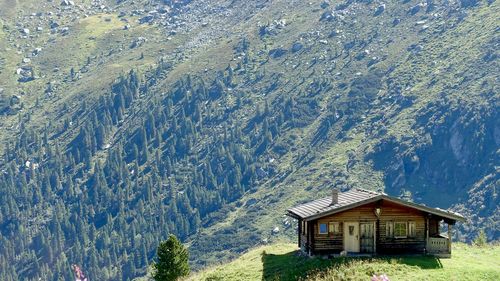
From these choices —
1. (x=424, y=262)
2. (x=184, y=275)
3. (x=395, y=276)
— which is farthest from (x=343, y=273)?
(x=184, y=275)

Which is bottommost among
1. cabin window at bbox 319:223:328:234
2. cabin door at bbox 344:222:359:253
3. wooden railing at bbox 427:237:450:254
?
wooden railing at bbox 427:237:450:254

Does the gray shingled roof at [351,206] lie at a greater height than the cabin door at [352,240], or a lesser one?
greater

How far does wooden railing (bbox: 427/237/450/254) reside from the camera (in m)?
60.8

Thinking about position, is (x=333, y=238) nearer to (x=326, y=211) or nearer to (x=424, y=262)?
(x=326, y=211)

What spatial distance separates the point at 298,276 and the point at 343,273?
340 centimetres

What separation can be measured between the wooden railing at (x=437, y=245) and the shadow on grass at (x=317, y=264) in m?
1.45

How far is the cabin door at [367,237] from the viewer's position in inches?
2393

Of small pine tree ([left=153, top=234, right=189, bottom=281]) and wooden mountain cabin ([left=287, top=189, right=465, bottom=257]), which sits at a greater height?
wooden mountain cabin ([left=287, top=189, right=465, bottom=257])

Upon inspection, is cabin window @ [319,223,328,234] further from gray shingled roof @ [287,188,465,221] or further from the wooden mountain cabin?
gray shingled roof @ [287,188,465,221]

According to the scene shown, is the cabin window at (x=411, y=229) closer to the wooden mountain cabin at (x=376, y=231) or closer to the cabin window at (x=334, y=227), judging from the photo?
the wooden mountain cabin at (x=376, y=231)

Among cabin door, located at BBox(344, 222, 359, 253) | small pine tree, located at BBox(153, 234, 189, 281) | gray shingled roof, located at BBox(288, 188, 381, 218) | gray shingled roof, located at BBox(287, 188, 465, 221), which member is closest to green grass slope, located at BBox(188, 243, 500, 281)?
small pine tree, located at BBox(153, 234, 189, 281)

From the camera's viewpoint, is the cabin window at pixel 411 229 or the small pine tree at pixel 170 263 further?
the small pine tree at pixel 170 263

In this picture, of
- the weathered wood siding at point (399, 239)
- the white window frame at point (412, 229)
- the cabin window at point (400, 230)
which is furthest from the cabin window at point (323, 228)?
the white window frame at point (412, 229)

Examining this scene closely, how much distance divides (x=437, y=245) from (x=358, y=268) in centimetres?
924
